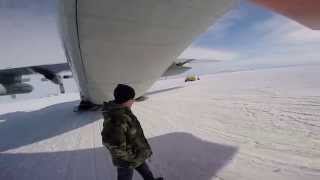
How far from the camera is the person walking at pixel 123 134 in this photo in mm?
2500

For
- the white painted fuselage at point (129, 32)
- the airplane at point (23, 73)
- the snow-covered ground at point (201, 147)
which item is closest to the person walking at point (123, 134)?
the snow-covered ground at point (201, 147)

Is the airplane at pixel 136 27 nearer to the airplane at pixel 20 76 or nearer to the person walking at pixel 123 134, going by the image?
the person walking at pixel 123 134

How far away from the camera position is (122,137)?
249cm

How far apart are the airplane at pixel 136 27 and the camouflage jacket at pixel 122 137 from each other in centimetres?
182

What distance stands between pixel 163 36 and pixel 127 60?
1206 millimetres

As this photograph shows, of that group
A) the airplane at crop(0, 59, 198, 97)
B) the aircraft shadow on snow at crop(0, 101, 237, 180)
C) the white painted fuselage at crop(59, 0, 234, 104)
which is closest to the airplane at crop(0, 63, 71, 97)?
the airplane at crop(0, 59, 198, 97)

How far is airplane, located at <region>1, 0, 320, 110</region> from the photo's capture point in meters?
4.04

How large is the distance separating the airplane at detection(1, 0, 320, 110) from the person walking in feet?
5.70

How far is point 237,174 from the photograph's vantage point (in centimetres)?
329

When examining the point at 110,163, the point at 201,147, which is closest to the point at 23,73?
the point at 110,163

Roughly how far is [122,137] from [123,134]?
0.03 m

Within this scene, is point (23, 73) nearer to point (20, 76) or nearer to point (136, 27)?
point (20, 76)

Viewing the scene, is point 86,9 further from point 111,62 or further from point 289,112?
point 289,112

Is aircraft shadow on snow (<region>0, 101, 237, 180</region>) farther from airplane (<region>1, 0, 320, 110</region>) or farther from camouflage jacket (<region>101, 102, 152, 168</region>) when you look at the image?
airplane (<region>1, 0, 320, 110</region>)
